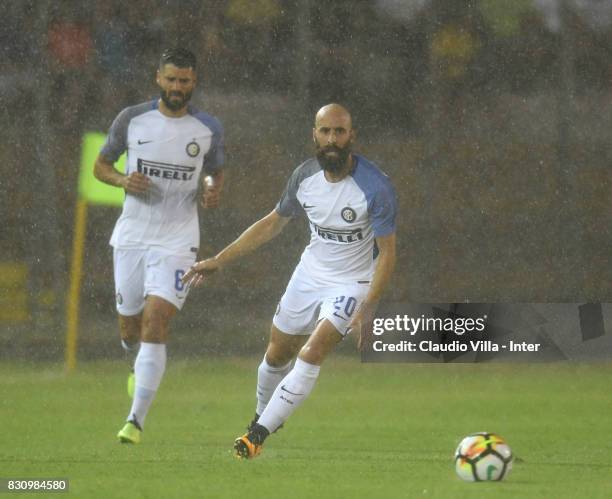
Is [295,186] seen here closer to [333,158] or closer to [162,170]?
[333,158]

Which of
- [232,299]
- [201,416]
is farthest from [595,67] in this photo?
[201,416]

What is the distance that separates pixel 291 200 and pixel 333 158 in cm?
49

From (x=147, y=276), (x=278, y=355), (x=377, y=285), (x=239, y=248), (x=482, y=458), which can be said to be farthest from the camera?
(x=147, y=276)

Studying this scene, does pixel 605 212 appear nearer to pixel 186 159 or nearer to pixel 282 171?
pixel 282 171

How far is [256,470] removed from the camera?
8125 mm

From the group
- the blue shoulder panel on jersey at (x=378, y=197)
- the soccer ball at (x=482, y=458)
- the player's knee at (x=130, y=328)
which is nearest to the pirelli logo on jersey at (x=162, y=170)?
the player's knee at (x=130, y=328)

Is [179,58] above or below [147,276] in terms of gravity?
above

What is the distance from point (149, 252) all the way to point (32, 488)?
2.50m

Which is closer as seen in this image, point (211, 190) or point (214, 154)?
point (211, 190)

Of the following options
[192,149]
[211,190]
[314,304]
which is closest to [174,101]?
[192,149]

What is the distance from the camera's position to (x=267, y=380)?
909 centimetres

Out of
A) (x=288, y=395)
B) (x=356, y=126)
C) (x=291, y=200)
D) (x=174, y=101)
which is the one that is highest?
(x=356, y=126)

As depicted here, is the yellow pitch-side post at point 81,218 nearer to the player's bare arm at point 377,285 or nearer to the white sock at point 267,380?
the white sock at point 267,380

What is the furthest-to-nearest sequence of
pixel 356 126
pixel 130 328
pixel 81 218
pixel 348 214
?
pixel 356 126 → pixel 81 218 → pixel 130 328 → pixel 348 214
